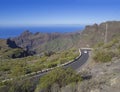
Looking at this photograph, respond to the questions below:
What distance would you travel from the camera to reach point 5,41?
426ft

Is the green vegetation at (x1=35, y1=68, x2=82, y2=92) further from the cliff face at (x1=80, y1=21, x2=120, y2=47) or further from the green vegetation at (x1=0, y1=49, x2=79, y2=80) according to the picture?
the cliff face at (x1=80, y1=21, x2=120, y2=47)

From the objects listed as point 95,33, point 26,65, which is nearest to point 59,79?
point 26,65

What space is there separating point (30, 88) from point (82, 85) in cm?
294

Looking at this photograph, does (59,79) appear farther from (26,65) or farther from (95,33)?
(95,33)

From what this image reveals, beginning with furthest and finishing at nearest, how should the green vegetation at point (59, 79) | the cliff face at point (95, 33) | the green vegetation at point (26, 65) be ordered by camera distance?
1. the cliff face at point (95, 33)
2. the green vegetation at point (26, 65)
3. the green vegetation at point (59, 79)

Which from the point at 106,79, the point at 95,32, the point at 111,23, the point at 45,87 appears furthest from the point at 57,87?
the point at 95,32

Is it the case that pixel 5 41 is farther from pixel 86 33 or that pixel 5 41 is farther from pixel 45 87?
pixel 45 87

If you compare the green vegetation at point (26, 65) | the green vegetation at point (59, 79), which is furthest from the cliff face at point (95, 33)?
the green vegetation at point (59, 79)

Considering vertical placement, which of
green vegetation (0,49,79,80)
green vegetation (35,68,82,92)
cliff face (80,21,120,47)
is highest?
green vegetation (35,68,82,92)

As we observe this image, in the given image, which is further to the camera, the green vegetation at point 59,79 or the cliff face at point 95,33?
the cliff face at point 95,33

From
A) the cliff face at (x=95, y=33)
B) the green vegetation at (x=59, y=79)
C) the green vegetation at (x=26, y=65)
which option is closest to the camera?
the green vegetation at (x=59, y=79)

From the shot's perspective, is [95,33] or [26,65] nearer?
[26,65]

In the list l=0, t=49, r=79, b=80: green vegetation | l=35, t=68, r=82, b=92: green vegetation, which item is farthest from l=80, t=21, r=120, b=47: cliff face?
l=35, t=68, r=82, b=92: green vegetation

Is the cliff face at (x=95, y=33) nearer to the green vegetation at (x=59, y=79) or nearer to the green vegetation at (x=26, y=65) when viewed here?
the green vegetation at (x=26, y=65)
